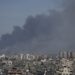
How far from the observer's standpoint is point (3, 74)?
2200 centimetres

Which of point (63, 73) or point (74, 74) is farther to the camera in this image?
point (63, 73)

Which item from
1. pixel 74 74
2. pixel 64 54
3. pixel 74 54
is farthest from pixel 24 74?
pixel 64 54

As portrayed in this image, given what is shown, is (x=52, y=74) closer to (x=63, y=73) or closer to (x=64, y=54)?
(x=63, y=73)

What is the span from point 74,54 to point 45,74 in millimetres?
16185

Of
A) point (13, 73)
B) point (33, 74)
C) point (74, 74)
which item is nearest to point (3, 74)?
point (13, 73)

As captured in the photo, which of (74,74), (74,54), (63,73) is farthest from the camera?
(74,54)

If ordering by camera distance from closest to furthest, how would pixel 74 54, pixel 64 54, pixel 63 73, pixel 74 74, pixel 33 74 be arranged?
pixel 74 74, pixel 63 73, pixel 33 74, pixel 74 54, pixel 64 54

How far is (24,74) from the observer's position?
2238 centimetres

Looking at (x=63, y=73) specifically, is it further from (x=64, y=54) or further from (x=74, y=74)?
(x=64, y=54)

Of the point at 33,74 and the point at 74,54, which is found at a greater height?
the point at 74,54

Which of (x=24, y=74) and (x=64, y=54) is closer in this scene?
(x=24, y=74)

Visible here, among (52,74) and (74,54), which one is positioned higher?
(74,54)

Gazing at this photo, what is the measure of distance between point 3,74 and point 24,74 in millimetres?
1122

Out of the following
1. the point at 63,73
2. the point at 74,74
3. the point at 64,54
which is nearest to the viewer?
the point at 74,74
